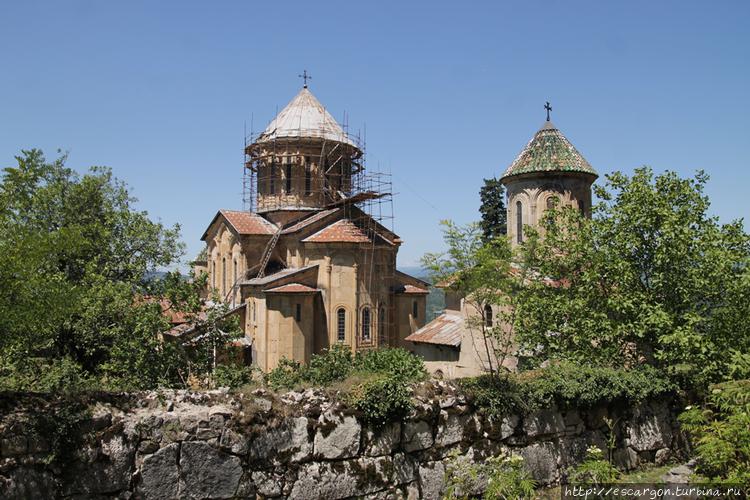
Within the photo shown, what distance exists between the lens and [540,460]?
8109 mm

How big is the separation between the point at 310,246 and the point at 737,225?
15.5 m

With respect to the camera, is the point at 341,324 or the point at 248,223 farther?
the point at 248,223

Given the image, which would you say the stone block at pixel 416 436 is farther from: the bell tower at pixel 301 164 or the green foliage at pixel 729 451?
the bell tower at pixel 301 164

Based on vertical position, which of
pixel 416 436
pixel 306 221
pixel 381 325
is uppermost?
pixel 306 221

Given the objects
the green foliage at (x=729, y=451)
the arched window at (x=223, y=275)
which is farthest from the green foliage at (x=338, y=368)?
the arched window at (x=223, y=275)

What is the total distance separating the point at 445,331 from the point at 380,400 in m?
13.0

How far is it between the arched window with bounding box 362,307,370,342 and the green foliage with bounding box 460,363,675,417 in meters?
13.9

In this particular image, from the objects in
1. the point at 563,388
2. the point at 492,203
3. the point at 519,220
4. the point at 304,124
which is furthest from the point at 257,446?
the point at 492,203

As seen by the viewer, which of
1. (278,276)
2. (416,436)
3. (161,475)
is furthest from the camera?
(278,276)

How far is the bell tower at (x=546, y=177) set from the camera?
772 inches

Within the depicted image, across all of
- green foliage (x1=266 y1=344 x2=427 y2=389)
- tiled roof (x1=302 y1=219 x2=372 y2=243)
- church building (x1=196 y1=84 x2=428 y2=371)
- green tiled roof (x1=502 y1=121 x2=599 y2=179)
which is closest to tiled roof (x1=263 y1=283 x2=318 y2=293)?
church building (x1=196 y1=84 x2=428 y2=371)

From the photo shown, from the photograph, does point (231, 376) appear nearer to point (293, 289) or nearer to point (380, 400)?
point (380, 400)

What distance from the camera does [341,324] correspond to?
22.3 m

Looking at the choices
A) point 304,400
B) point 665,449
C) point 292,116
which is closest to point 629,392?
point 665,449
